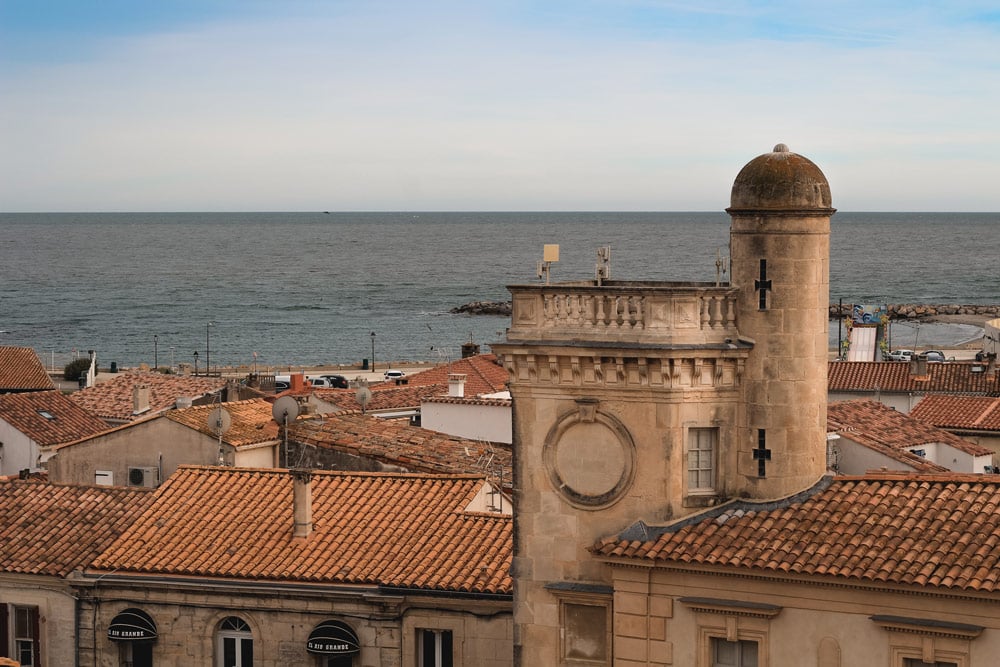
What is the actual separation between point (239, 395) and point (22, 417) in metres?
11.4

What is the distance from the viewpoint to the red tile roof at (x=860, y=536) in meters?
23.2

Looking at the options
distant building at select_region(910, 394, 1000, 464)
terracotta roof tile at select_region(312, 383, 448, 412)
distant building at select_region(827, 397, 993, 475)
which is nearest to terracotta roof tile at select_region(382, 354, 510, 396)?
terracotta roof tile at select_region(312, 383, 448, 412)

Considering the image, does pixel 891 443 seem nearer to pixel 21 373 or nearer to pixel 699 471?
pixel 699 471

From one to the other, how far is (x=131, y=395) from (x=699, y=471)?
176ft

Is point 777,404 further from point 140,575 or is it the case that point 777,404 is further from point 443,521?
point 140,575

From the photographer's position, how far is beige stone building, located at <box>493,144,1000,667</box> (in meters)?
24.4

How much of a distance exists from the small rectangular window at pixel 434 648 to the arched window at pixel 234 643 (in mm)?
3313

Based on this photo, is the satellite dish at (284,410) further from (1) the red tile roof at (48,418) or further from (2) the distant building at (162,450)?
(1) the red tile roof at (48,418)

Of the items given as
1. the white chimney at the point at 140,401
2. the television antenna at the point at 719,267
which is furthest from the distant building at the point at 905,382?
the television antenna at the point at 719,267

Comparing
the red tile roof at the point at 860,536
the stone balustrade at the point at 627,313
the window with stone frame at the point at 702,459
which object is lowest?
the red tile roof at the point at 860,536

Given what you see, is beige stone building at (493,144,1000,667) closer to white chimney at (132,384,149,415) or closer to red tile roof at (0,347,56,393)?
white chimney at (132,384,149,415)

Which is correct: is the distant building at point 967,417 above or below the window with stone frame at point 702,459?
below

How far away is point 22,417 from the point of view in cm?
6031

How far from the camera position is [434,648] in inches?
1205
